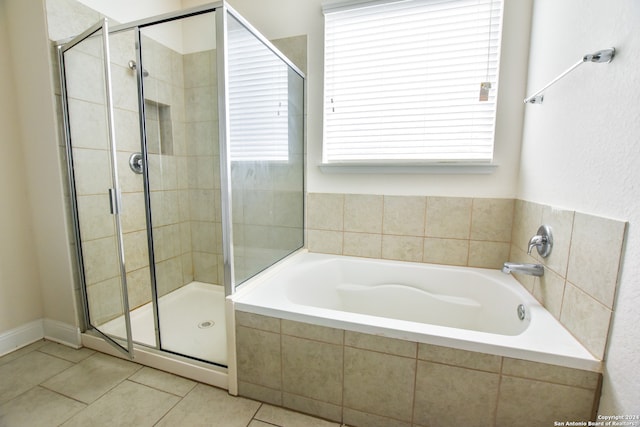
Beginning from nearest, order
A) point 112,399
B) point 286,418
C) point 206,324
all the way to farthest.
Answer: point 286,418
point 112,399
point 206,324

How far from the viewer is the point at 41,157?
5.36 feet

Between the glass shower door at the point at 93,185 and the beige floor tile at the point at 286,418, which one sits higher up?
the glass shower door at the point at 93,185

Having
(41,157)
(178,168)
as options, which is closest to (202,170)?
(178,168)

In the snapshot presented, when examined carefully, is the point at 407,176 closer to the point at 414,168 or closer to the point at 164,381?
the point at 414,168

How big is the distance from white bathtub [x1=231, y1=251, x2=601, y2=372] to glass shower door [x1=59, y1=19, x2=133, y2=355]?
0.93m

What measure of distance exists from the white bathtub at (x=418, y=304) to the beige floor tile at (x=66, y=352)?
1155mm

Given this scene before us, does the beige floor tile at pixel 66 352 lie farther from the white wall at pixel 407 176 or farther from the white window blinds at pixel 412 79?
the white window blinds at pixel 412 79

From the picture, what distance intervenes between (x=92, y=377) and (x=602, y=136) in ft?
8.30

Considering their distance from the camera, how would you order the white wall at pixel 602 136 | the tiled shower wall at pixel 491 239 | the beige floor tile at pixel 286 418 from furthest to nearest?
the beige floor tile at pixel 286 418 < the tiled shower wall at pixel 491 239 < the white wall at pixel 602 136

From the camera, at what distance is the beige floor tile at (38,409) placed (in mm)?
1182

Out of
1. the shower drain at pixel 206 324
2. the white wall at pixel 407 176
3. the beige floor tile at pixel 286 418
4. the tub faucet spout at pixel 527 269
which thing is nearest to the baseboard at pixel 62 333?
the shower drain at pixel 206 324

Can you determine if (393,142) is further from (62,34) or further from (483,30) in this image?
(62,34)

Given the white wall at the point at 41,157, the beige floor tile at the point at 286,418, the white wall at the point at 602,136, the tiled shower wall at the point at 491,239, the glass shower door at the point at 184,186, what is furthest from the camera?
the glass shower door at the point at 184,186

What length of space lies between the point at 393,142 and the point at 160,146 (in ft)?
5.21
